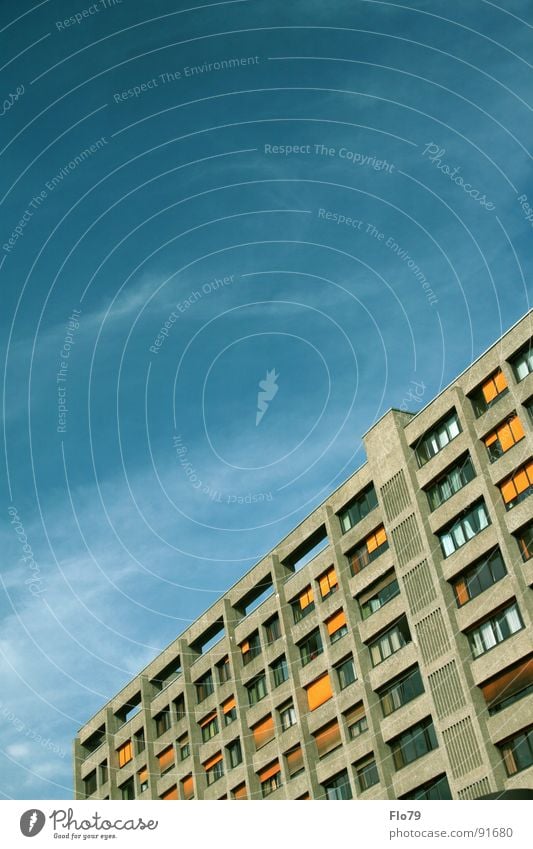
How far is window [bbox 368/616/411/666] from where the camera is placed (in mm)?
44969

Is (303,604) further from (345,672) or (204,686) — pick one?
(204,686)

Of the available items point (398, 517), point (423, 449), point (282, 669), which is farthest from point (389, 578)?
point (282, 669)

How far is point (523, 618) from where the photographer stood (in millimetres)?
38125

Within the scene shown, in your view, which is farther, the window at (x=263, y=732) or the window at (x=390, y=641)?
the window at (x=263, y=732)

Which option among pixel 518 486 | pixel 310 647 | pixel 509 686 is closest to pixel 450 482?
pixel 518 486

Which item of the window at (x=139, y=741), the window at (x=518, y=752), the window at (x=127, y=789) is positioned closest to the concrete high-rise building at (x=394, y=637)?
the window at (x=518, y=752)

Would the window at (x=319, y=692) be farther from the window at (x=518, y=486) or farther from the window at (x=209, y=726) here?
the window at (x=518, y=486)

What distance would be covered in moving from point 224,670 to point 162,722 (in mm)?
8397

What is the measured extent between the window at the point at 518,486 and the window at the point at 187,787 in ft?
100

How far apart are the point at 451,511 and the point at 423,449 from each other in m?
4.80

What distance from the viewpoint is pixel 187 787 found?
191ft

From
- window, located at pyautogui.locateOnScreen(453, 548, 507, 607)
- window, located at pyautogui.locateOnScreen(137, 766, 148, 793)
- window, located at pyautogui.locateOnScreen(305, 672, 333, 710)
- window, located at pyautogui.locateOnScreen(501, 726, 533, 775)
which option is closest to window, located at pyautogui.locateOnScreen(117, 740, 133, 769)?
window, located at pyautogui.locateOnScreen(137, 766, 148, 793)

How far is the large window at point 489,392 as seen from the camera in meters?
43.2

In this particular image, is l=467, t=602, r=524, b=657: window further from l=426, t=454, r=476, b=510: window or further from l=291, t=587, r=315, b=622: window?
l=291, t=587, r=315, b=622: window
